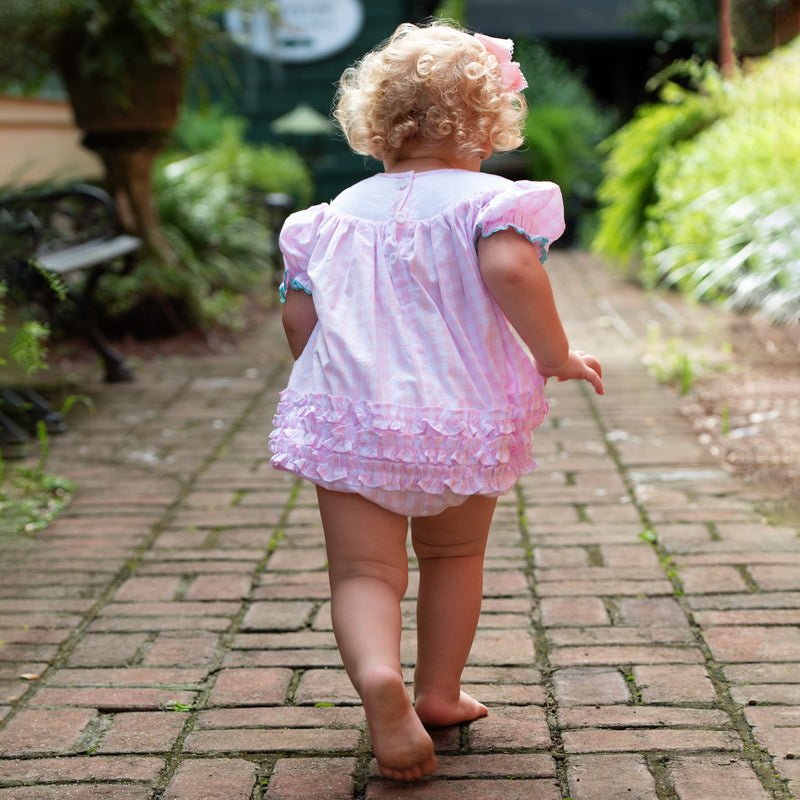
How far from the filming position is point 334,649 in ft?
7.81

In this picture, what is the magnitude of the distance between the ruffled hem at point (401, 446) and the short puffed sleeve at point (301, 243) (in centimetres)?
24

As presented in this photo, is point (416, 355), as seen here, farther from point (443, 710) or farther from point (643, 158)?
point (643, 158)

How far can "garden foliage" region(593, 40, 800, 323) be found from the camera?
5.55 meters

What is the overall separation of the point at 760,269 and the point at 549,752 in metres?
4.18

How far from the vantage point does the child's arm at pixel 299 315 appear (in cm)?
199

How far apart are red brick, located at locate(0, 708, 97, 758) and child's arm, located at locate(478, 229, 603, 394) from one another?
45.7 inches

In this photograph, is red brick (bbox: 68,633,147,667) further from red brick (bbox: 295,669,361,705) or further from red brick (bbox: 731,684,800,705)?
red brick (bbox: 731,684,800,705)

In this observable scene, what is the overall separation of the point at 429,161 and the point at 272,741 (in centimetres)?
114

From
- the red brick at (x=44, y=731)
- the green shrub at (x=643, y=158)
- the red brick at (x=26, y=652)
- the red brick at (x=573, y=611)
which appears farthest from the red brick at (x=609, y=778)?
the green shrub at (x=643, y=158)

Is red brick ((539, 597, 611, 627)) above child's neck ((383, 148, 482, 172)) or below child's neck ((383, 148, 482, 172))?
below

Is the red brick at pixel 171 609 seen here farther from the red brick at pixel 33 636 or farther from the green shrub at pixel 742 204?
the green shrub at pixel 742 204

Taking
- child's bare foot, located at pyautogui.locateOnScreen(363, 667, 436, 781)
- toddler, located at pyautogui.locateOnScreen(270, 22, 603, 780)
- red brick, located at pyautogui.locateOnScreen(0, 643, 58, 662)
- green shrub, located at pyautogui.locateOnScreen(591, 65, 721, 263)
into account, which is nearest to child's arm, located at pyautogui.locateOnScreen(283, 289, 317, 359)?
toddler, located at pyautogui.locateOnScreen(270, 22, 603, 780)

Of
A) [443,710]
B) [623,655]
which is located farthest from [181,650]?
[623,655]

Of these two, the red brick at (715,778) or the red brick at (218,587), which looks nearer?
the red brick at (715,778)
